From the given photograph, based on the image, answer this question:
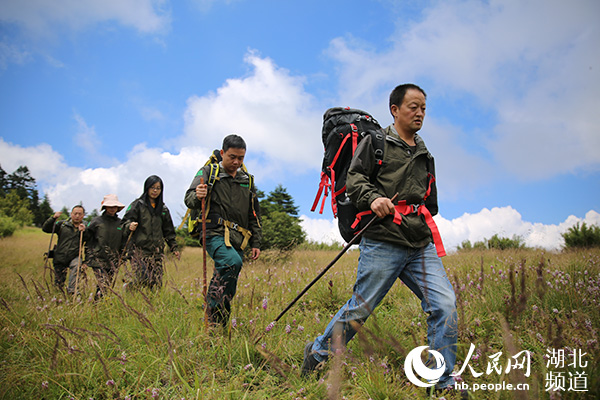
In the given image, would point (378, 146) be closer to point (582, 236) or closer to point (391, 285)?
point (391, 285)

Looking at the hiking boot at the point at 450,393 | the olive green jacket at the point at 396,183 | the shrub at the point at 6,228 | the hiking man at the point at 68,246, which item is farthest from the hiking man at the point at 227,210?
the shrub at the point at 6,228

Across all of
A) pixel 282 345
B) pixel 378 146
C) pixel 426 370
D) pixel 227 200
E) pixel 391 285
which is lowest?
pixel 282 345

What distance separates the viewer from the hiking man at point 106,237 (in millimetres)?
7043

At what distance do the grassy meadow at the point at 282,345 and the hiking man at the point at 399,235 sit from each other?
0.21 meters

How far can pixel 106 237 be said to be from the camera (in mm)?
7219

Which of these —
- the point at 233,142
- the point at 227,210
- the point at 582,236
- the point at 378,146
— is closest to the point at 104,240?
the point at 227,210

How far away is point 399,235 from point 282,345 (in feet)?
5.51

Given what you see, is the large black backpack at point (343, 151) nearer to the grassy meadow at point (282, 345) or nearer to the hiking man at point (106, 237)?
the grassy meadow at point (282, 345)

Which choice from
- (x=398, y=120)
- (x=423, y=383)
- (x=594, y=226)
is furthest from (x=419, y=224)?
(x=594, y=226)

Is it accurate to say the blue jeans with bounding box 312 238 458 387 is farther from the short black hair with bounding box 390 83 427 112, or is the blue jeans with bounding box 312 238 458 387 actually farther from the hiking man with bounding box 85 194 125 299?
the hiking man with bounding box 85 194 125 299

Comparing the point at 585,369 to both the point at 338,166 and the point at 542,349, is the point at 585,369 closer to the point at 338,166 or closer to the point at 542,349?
the point at 542,349

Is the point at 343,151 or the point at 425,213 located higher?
the point at 343,151

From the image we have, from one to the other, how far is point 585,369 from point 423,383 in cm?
97

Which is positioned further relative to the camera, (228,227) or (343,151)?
(228,227)
